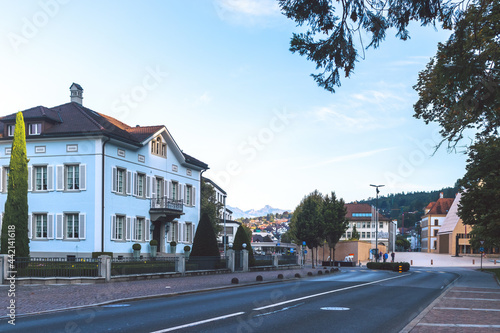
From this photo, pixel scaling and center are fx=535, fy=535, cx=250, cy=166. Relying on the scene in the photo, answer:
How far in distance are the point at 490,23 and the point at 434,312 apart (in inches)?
393

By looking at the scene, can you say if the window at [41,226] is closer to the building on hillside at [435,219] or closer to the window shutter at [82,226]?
the window shutter at [82,226]

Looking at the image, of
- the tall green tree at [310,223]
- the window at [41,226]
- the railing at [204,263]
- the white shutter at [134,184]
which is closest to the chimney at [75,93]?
the white shutter at [134,184]

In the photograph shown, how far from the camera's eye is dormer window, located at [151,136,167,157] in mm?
44500

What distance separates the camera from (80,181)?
3778 centimetres

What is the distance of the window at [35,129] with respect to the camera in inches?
1534

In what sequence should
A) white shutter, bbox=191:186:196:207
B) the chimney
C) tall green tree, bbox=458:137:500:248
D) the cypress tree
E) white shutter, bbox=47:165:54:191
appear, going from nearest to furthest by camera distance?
tall green tree, bbox=458:137:500:248 → the cypress tree → white shutter, bbox=47:165:54:191 → the chimney → white shutter, bbox=191:186:196:207

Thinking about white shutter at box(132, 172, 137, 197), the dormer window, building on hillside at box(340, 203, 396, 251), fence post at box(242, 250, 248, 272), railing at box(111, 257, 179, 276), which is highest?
the dormer window

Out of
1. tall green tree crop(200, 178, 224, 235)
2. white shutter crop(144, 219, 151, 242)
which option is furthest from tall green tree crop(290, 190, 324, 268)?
white shutter crop(144, 219, 151, 242)

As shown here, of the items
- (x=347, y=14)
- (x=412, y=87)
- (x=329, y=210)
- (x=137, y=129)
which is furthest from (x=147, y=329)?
(x=329, y=210)

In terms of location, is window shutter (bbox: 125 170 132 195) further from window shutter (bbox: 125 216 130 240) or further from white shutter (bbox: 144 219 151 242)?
white shutter (bbox: 144 219 151 242)

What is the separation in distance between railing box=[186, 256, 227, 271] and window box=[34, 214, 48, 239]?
11662 millimetres

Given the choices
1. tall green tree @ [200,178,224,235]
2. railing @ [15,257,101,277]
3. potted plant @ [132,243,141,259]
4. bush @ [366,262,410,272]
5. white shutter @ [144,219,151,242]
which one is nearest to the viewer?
railing @ [15,257,101,277]

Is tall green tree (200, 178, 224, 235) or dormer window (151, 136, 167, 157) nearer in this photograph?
dormer window (151, 136, 167, 157)

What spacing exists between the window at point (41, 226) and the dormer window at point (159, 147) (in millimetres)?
10143
